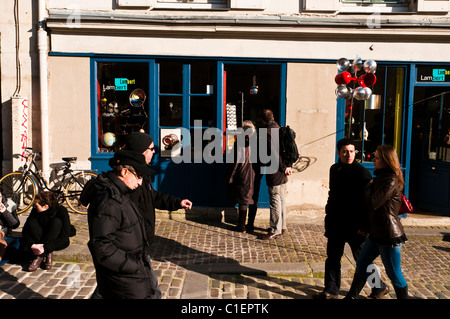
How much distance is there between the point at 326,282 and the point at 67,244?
135 inches

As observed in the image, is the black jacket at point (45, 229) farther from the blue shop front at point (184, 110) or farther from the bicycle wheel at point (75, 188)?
the blue shop front at point (184, 110)

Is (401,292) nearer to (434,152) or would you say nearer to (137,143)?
(137,143)

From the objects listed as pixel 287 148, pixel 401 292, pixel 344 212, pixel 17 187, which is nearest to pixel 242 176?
pixel 287 148

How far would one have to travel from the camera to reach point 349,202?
4.63 m

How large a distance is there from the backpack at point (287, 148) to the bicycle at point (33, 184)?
11.8ft

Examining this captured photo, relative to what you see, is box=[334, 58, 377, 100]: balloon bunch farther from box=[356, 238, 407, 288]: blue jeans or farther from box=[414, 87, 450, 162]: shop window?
box=[356, 238, 407, 288]: blue jeans

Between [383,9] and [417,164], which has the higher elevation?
[383,9]

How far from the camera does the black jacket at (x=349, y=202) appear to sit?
4.59 meters

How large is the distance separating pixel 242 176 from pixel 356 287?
307cm

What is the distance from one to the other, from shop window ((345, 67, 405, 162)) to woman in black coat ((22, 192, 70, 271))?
5.56 meters
